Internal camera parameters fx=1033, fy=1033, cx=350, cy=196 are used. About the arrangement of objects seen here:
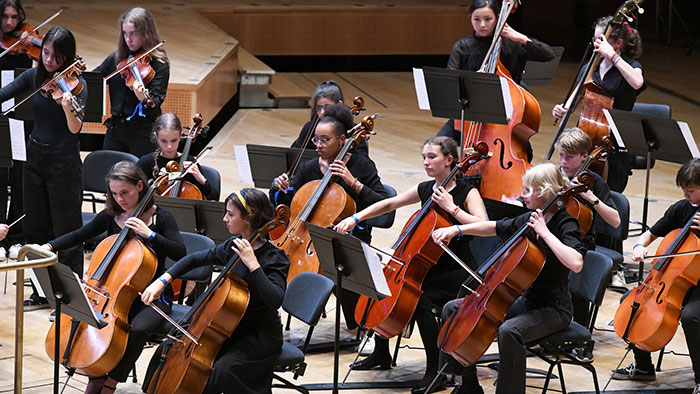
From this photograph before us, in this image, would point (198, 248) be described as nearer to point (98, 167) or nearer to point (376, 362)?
point (376, 362)

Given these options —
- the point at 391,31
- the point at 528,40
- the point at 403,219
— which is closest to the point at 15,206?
the point at 403,219

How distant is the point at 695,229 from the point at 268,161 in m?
2.23

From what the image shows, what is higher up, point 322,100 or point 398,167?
point 322,100

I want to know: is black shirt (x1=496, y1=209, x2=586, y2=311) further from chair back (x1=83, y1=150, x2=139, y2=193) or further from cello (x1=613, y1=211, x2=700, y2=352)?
chair back (x1=83, y1=150, x2=139, y2=193)

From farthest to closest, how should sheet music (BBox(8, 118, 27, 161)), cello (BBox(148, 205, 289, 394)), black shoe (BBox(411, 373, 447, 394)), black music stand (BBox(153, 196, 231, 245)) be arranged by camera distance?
sheet music (BBox(8, 118, 27, 161))
black music stand (BBox(153, 196, 231, 245))
black shoe (BBox(411, 373, 447, 394))
cello (BBox(148, 205, 289, 394))

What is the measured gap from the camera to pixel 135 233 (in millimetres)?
4254

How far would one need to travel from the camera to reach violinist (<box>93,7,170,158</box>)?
19.7 feet

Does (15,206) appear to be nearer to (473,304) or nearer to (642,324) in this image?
(473,304)

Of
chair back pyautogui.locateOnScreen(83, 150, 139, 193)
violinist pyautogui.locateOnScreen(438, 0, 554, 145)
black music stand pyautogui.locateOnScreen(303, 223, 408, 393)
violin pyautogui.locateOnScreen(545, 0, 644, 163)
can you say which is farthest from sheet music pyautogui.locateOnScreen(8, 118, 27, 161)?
violin pyautogui.locateOnScreen(545, 0, 644, 163)

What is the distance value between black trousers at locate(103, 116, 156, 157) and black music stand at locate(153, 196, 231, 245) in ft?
4.39

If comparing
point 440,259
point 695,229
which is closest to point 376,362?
point 440,259

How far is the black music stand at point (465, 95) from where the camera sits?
5207 mm

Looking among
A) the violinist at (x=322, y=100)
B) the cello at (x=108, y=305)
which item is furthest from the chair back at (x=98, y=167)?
the cello at (x=108, y=305)

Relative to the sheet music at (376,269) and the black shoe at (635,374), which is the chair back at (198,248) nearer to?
the sheet music at (376,269)
